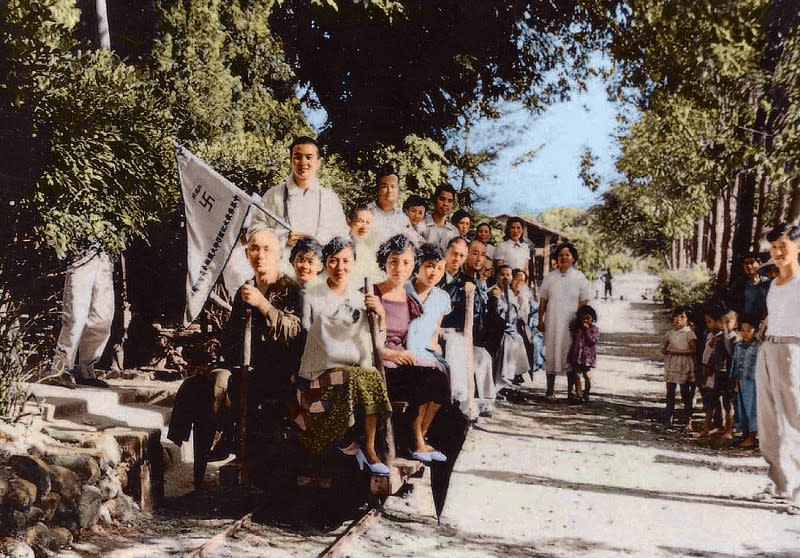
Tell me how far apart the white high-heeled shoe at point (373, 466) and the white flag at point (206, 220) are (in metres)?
1.66

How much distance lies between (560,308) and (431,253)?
569 centimetres

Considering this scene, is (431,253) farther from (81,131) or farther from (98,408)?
(98,408)

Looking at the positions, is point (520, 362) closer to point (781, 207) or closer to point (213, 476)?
point (213, 476)

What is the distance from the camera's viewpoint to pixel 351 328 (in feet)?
17.8

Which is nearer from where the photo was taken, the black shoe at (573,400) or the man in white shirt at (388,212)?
the man in white shirt at (388,212)

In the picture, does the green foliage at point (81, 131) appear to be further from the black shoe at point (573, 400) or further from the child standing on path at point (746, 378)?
the black shoe at point (573, 400)

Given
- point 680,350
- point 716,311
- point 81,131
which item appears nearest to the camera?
point 81,131

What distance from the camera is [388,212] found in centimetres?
794

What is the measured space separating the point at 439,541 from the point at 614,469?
281 cm

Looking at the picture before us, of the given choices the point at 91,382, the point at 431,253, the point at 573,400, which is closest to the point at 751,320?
the point at 573,400

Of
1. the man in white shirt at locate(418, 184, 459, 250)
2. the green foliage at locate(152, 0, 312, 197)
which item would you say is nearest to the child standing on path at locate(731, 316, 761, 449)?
the man in white shirt at locate(418, 184, 459, 250)

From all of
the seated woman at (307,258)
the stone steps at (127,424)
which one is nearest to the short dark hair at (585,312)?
the stone steps at (127,424)

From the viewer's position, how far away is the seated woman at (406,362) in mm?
5605

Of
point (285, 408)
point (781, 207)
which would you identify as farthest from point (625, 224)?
point (285, 408)
